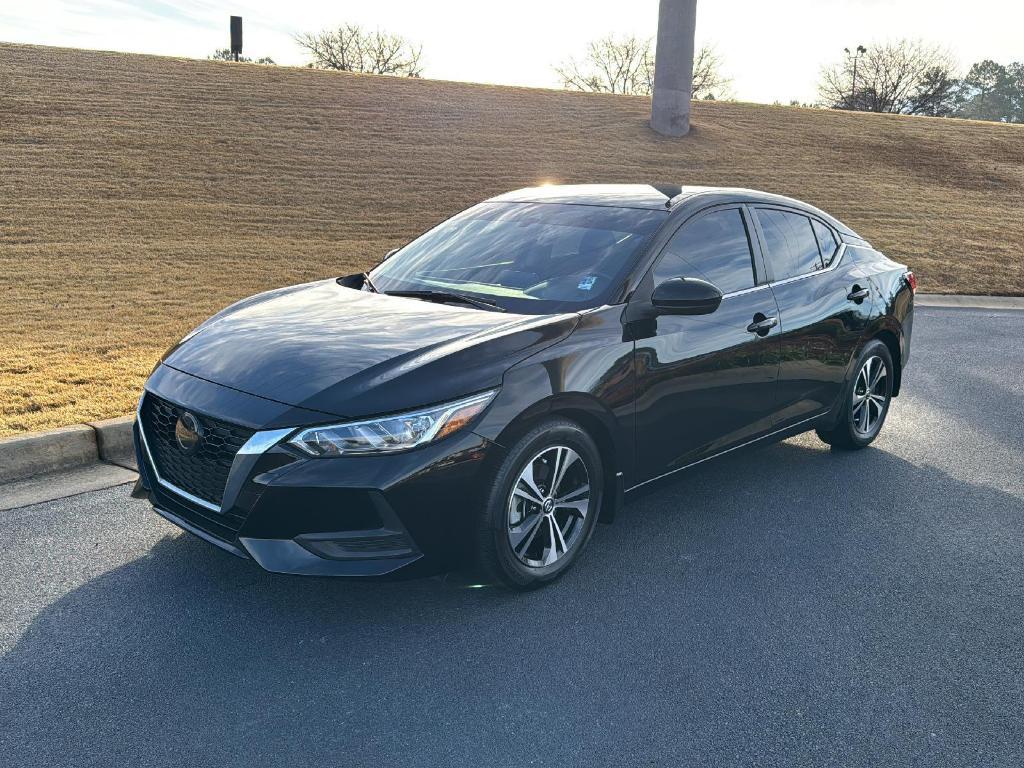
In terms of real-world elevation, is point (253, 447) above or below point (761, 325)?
below

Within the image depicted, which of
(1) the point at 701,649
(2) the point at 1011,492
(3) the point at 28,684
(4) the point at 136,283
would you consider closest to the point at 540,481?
(1) the point at 701,649

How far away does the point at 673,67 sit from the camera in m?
28.6

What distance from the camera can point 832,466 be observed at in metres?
5.95

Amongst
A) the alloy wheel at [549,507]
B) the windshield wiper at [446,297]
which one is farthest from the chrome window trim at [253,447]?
the windshield wiper at [446,297]

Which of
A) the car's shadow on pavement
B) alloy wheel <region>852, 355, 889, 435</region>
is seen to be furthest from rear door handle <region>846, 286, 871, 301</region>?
the car's shadow on pavement

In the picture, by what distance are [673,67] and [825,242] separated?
2459 centimetres

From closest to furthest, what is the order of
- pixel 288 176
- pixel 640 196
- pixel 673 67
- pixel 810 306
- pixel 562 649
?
pixel 562 649, pixel 640 196, pixel 810 306, pixel 288 176, pixel 673 67

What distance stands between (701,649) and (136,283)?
11.0 meters

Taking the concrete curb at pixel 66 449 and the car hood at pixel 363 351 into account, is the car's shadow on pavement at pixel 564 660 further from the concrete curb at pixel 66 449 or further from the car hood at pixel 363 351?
the concrete curb at pixel 66 449

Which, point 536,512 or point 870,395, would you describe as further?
point 870,395

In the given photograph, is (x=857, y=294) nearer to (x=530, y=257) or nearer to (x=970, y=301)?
(x=530, y=257)

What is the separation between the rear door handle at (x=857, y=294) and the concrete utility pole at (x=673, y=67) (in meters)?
23.9

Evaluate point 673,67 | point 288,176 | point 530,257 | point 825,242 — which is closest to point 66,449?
point 530,257

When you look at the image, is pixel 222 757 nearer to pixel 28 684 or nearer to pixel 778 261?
pixel 28 684
